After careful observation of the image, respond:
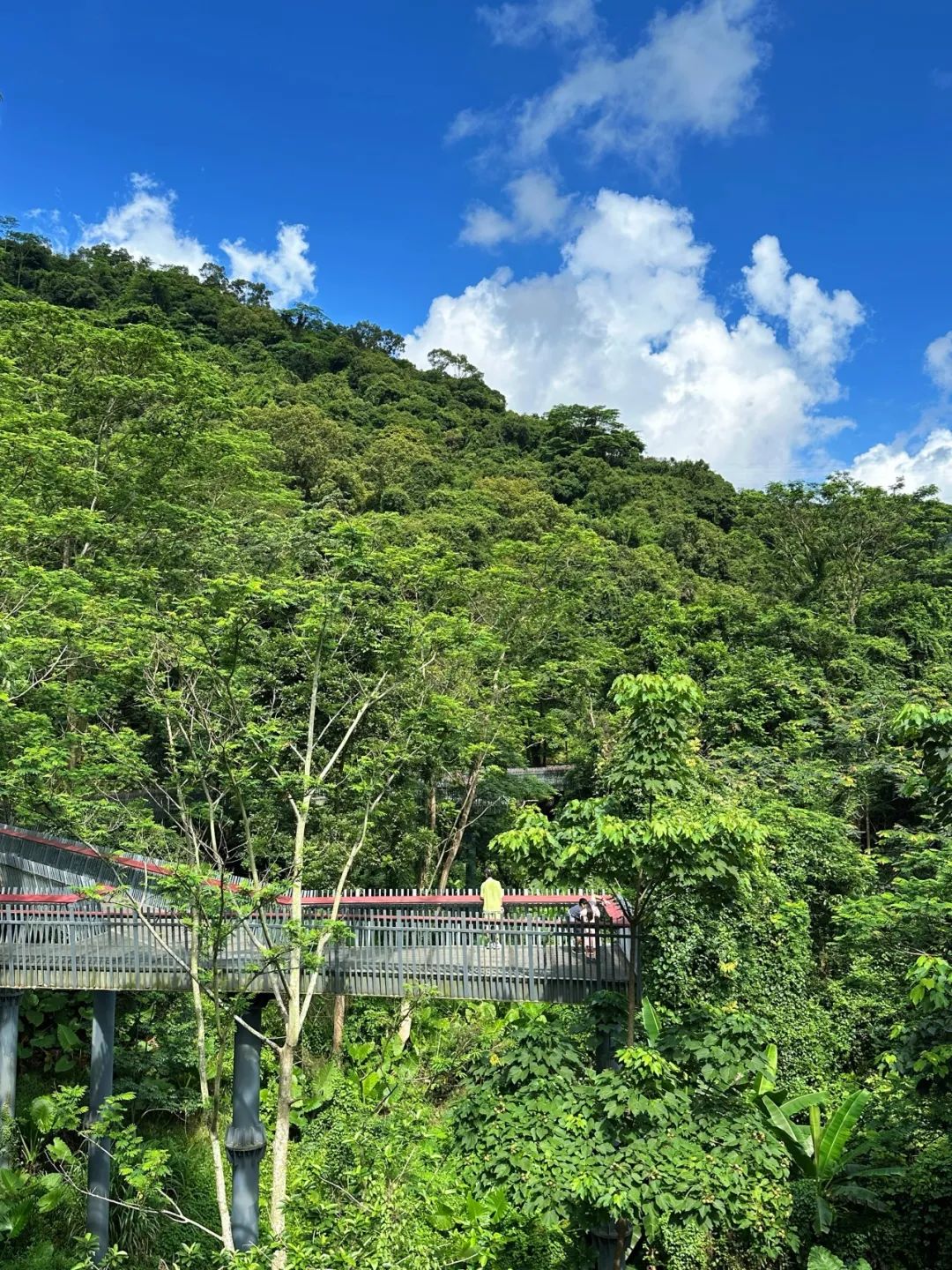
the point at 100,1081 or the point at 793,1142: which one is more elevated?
the point at 100,1081

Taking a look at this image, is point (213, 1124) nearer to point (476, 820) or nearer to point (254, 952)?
point (254, 952)

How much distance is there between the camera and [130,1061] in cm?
1331

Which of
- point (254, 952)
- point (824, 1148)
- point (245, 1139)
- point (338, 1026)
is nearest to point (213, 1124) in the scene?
point (254, 952)

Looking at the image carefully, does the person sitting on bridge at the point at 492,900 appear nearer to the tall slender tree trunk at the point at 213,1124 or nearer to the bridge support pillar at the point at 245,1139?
the bridge support pillar at the point at 245,1139

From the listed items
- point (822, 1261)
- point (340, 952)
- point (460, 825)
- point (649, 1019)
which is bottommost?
point (822, 1261)

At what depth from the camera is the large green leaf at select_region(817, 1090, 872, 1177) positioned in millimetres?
8938

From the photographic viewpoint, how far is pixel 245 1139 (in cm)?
862

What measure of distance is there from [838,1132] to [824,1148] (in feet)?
0.83

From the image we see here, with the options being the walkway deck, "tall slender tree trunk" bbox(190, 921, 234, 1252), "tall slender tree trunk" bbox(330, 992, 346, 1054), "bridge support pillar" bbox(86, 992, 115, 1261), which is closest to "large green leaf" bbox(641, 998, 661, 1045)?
the walkway deck

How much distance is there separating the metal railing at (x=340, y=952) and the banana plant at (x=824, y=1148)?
107 inches

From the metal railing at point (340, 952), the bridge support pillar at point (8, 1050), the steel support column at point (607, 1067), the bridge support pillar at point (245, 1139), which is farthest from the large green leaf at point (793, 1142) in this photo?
the bridge support pillar at point (8, 1050)

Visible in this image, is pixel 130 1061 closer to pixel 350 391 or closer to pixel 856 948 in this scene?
pixel 856 948

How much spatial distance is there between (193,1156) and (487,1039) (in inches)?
197

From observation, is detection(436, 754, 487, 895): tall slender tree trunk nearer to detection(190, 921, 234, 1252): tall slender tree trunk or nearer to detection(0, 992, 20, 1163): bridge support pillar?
detection(0, 992, 20, 1163): bridge support pillar
